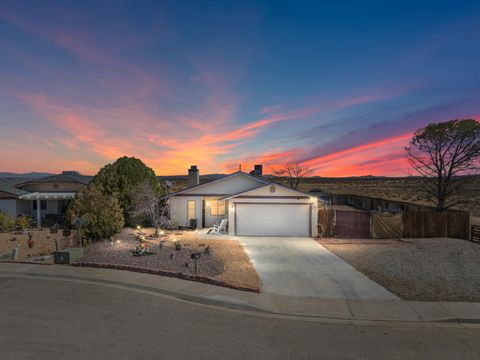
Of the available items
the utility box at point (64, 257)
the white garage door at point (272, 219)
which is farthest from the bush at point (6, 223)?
the white garage door at point (272, 219)

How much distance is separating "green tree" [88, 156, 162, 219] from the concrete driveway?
1220cm

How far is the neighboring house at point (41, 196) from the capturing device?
81.4ft

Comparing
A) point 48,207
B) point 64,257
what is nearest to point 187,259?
point 64,257

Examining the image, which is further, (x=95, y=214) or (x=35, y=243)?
(x=35, y=243)

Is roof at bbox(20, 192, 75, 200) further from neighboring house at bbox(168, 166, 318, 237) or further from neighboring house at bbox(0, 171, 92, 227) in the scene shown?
neighboring house at bbox(168, 166, 318, 237)

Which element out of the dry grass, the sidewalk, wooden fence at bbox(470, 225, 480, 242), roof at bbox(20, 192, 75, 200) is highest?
roof at bbox(20, 192, 75, 200)

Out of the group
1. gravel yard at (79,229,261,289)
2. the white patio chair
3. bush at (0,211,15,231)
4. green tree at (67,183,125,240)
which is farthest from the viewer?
bush at (0,211,15,231)

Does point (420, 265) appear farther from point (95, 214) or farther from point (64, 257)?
point (95, 214)

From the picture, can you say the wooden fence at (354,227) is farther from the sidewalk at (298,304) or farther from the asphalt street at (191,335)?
the asphalt street at (191,335)

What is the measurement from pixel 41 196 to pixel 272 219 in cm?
2004

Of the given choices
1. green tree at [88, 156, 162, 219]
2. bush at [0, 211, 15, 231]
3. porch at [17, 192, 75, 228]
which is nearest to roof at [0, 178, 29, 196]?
porch at [17, 192, 75, 228]

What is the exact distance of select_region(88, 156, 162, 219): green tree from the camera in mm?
23719

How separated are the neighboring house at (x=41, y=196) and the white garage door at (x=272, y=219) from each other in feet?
52.7

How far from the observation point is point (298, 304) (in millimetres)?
8461
